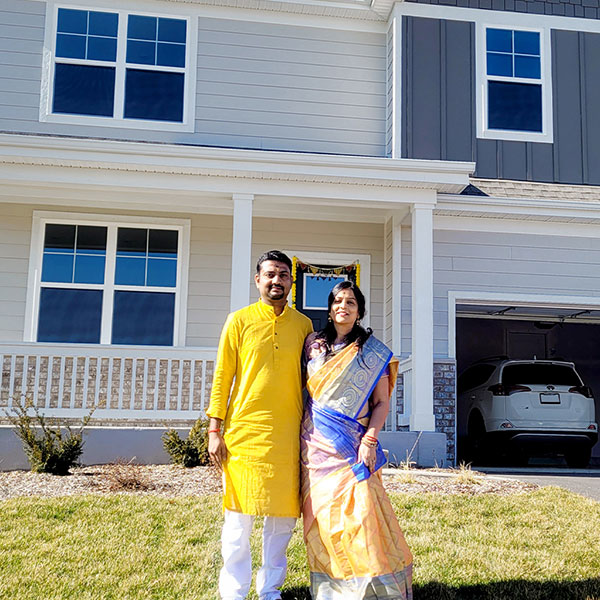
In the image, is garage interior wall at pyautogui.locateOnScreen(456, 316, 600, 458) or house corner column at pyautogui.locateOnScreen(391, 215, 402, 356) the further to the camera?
garage interior wall at pyautogui.locateOnScreen(456, 316, 600, 458)

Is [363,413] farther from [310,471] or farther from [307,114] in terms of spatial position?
[307,114]

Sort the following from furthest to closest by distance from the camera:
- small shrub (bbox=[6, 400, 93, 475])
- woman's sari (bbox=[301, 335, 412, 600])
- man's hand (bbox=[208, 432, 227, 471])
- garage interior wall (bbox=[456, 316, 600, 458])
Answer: garage interior wall (bbox=[456, 316, 600, 458]), small shrub (bbox=[6, 400, 93, 475]), man's hand (bbox=[208, 432, 227, 471]), woman's sari (bbox=[301, 335, 412, 600])

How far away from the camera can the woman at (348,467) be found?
11.7 ft

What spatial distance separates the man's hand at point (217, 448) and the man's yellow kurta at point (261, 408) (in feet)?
0.10

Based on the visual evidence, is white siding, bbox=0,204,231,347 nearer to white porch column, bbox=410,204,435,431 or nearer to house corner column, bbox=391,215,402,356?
house corner column, bbox=391,215,402,356

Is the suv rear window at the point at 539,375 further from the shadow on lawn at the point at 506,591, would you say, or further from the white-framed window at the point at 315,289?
the shadow on lawn at the point at 506,591

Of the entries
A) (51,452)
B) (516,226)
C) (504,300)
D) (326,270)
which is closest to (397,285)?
(326,270)

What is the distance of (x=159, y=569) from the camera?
463 centimetres

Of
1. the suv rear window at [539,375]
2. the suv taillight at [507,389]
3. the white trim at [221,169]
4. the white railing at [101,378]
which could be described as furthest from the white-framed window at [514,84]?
the white railing at [101,378]

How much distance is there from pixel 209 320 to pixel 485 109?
14.7ft

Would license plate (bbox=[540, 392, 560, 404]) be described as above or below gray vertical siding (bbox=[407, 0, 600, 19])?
below

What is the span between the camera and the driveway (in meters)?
7.21

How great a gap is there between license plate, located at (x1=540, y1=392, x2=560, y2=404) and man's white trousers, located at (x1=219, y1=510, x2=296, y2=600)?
714 centimetres

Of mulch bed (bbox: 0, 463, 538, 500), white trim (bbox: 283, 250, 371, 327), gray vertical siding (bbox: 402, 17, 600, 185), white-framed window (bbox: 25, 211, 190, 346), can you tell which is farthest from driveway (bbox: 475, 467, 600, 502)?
white-framed window (bbox: 25, 211, 190, 346)
